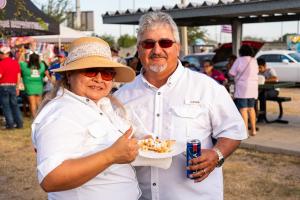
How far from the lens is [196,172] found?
2.23m

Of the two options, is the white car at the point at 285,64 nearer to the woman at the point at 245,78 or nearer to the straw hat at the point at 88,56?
the woman at the point at 245,78

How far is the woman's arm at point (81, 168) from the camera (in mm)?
1753

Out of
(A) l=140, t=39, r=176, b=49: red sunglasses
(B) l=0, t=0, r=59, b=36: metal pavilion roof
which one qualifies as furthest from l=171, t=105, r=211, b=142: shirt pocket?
(B) l=0, t=0, r=59, b=36: metal pavilion roof

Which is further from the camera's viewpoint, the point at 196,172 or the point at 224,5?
the point at 224,5

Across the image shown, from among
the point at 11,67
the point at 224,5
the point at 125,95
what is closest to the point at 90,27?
the point at 224,5

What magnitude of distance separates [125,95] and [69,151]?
92cm

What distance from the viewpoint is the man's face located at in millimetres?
2430

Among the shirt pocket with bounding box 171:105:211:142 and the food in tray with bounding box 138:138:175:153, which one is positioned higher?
the shirt pocket with bounding box 171:105:211:142

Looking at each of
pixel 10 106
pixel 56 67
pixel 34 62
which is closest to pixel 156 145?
pixel 56 67

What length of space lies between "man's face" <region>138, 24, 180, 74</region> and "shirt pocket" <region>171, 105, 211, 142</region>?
0.82ft

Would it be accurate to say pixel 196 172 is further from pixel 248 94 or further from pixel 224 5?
pixel 224 5

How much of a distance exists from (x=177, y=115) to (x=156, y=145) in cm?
28

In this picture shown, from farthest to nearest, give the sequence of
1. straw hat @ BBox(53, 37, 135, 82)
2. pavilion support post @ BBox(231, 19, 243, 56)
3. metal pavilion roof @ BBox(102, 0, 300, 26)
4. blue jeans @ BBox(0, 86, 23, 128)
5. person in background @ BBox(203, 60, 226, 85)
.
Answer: pavilion support post @ BBox(231, 19, 243, 56) → metal pavilion roof @ BBox(102, 0, 300, 26) → person in background @ BBox(203, 60, 226, 85) → blue jeans @ BBox(0, 86, 23, 128) → straw hat @ BBox(53, 37, 135, 82)

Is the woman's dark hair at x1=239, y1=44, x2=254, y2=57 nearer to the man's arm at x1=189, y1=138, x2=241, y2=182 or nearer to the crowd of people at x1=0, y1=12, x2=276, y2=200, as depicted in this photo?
the crowd of people at x1=0, y1=12, x2=276, y2=200
